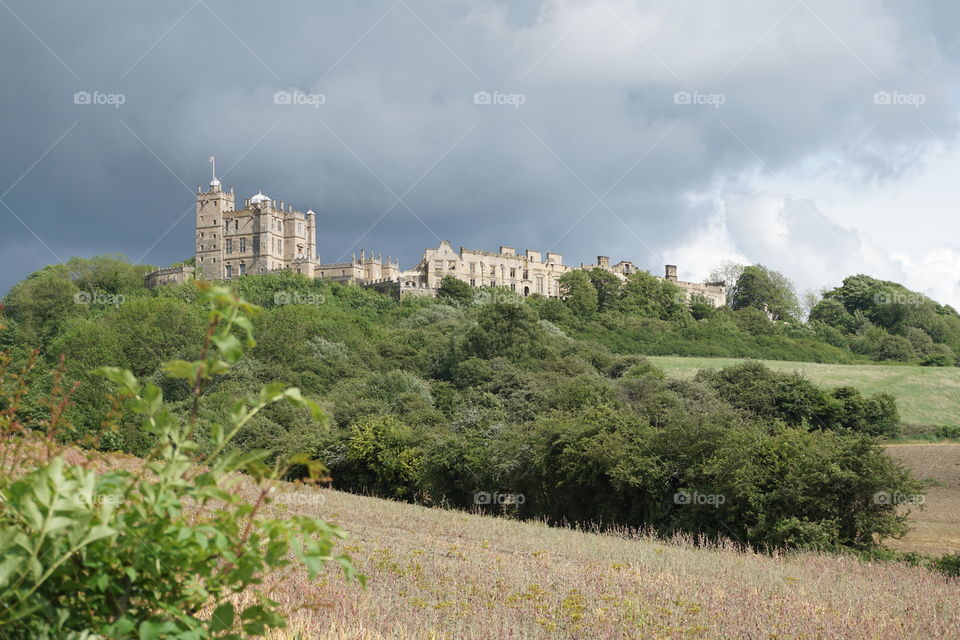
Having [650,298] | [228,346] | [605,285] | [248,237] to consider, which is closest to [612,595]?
[228,346]

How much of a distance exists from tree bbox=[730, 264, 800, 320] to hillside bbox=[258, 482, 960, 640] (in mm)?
117744

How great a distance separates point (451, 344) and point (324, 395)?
12.8m

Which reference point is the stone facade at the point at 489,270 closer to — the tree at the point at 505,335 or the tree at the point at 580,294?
the tree at the point at 580,294

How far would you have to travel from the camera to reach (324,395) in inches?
2126

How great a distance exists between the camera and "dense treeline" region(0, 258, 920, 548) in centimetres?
2136

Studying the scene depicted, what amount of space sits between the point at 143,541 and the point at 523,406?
4034cm

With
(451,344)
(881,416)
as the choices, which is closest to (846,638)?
(881,416)

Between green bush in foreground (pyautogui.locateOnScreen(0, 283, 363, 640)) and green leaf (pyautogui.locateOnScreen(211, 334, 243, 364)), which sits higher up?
green leaf (pyautogui.locateOnScreen(211, 334, 243, 364))

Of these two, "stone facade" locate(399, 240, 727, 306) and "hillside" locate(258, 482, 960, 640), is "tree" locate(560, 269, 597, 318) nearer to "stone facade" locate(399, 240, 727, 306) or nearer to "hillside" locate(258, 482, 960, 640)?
"stone facade" locate(399, 240, 727, 306)

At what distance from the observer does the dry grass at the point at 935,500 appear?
75.7 feet

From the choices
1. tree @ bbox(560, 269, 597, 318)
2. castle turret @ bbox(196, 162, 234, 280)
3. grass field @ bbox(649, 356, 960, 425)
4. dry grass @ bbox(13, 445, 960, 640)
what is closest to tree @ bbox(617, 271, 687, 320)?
tree @ bbox(560, 269, 597, 318)

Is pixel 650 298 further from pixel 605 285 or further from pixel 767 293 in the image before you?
pixel 767 293

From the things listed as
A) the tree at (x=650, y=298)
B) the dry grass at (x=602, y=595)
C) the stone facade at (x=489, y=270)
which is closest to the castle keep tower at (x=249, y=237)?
the stone facade at (x=489, y=270)

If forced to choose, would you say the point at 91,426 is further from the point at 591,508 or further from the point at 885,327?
the point at 885,327
